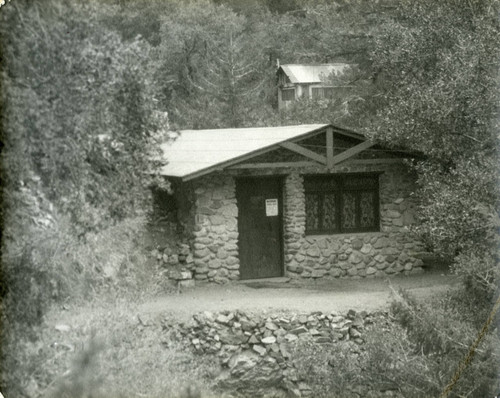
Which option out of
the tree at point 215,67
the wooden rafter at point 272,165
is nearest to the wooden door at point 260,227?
the wooden rafter at point 272,165

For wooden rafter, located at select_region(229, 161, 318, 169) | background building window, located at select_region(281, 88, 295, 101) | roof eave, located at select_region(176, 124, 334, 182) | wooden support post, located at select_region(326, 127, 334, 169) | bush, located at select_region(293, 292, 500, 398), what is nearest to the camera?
bush, located at select_region(293, 292, 500, 398)

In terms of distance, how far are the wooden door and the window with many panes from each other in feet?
2.55

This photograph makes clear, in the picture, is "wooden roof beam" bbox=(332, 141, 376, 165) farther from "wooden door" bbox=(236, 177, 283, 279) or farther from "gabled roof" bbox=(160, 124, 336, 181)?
"wooden door" bbox=(236, 177, 283, 279)

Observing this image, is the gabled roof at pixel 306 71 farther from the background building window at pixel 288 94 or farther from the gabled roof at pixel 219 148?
the gabled roof at pixel 219 148

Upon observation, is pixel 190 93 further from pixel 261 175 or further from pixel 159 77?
pixel 159 77

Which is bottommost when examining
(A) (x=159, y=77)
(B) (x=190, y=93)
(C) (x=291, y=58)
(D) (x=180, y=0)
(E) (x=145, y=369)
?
(E) (x=145, y=369)

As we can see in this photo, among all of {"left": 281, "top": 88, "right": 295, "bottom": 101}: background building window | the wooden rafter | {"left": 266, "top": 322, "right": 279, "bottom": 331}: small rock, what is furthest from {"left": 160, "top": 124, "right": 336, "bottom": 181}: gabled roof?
{"left": 281, "top": 88, "right": 295, "bottom": 101}: background building window

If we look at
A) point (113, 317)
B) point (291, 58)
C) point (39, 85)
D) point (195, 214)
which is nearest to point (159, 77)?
point (39, 85)

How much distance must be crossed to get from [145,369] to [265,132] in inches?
312

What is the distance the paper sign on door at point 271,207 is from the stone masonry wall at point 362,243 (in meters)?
0.29

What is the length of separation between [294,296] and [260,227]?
2.26 meters

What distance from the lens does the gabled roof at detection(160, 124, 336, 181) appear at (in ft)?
48.2

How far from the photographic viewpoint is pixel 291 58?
36.8 m

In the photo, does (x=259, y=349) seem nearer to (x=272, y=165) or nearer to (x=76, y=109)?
(x=272, y=165)
